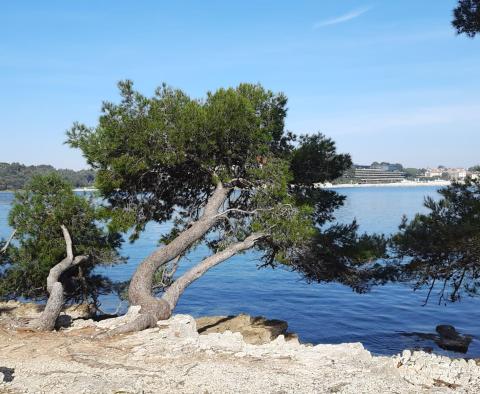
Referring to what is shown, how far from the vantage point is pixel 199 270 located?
1425 centimetres

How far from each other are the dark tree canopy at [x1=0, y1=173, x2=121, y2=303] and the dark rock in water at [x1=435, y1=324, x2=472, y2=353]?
14.7 m

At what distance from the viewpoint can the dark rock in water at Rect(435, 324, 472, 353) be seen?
2081 centimetres

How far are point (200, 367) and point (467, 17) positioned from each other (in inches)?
459

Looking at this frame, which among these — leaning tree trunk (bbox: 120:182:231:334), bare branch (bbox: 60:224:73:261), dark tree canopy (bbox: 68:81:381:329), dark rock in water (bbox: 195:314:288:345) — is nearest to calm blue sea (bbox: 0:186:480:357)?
Result: dark rock in water (bbox: 195:314:288:345)

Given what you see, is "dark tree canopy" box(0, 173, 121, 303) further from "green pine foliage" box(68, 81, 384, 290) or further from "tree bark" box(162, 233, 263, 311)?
"tree bark" box(162, 233, 263, 311)

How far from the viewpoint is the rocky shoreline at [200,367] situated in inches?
313

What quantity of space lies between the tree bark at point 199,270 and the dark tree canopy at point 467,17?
8111mm

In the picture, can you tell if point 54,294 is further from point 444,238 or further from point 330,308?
point 330,308

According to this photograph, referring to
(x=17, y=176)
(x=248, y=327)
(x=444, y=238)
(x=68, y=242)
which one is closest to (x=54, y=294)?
(x=68, y=242)

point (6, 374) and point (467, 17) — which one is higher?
point (467, 17)

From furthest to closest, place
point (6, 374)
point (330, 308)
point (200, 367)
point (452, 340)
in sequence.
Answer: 1. point (330, 308)
2. point (452, 340)
3. point (200, 367)
4. point (6, 374)

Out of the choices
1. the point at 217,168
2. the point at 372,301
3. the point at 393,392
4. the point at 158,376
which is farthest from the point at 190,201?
the point at 372,301

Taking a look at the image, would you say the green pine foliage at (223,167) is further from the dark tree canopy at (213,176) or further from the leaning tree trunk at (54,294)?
the leaning tree trunk at (54,294)

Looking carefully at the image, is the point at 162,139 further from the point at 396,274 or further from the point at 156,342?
the point at 396,274
